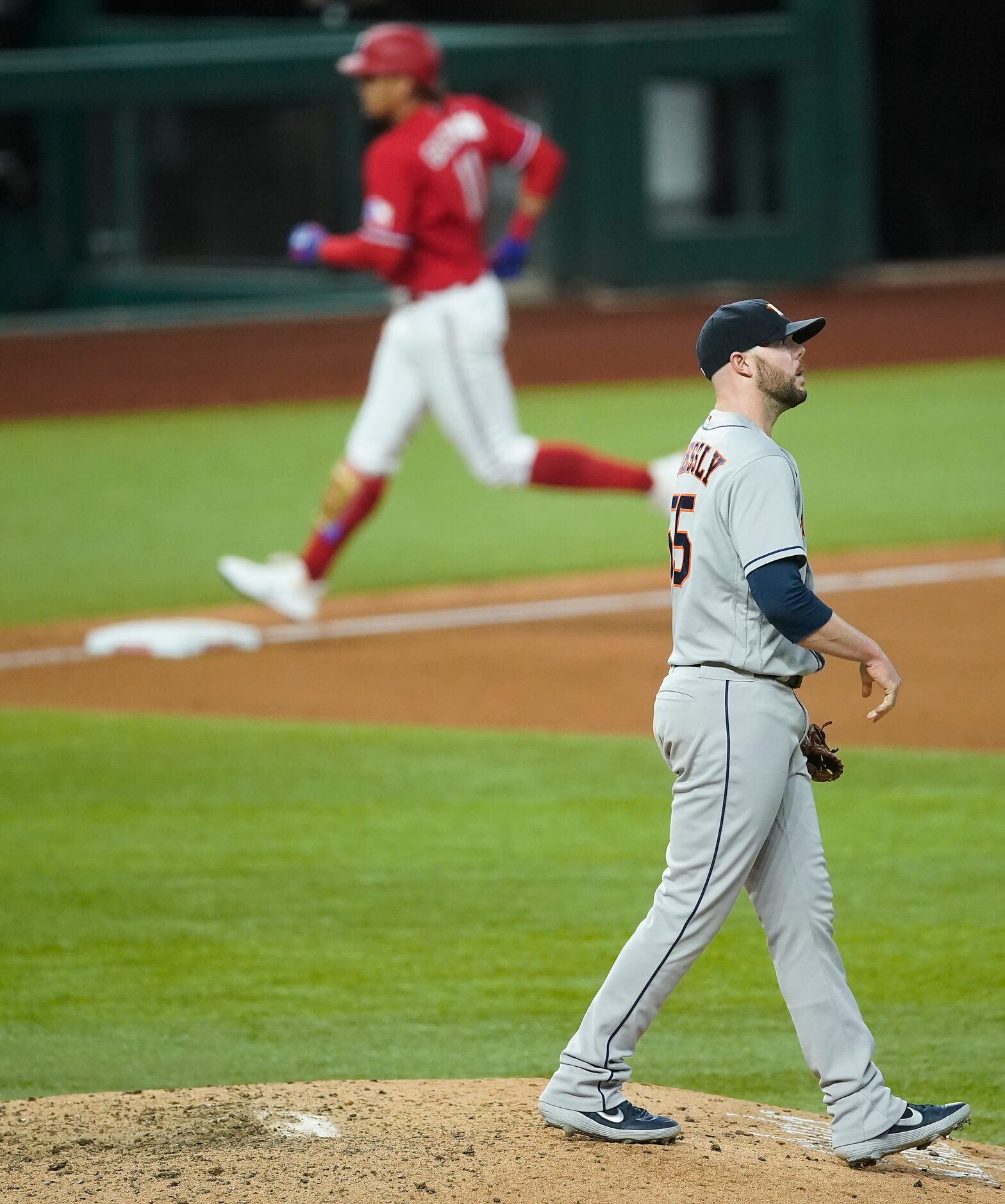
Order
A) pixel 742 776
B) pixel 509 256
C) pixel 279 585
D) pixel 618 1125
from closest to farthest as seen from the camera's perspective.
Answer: pixel 742 776, pixel 618 1125, pixel 279 585, pixel 509 256

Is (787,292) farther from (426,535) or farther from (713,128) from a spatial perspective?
(426,535)

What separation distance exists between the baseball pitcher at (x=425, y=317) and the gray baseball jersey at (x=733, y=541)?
14.6ft

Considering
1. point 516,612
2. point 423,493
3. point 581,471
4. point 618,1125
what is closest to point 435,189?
point 581,471

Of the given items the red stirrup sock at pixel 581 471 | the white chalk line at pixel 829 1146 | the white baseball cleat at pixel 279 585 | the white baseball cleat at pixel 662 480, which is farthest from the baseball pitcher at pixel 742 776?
the white baseball cleat at pixel 279 585

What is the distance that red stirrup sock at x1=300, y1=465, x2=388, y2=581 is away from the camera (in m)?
7.90

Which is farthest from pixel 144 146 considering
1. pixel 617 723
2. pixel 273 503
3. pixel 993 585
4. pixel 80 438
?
pixel 617 723

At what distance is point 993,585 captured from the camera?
8.79 m

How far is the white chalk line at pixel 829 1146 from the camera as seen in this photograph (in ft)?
10.8

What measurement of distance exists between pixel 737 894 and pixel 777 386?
851 millimetres

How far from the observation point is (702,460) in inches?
126

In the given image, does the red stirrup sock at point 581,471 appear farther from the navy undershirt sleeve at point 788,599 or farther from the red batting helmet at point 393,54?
the navy undershirt sleeve at point 788,599

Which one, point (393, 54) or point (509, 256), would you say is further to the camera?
point (509, 256)

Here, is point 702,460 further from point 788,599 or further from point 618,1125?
point 618,1125

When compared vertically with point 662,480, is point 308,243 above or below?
above
